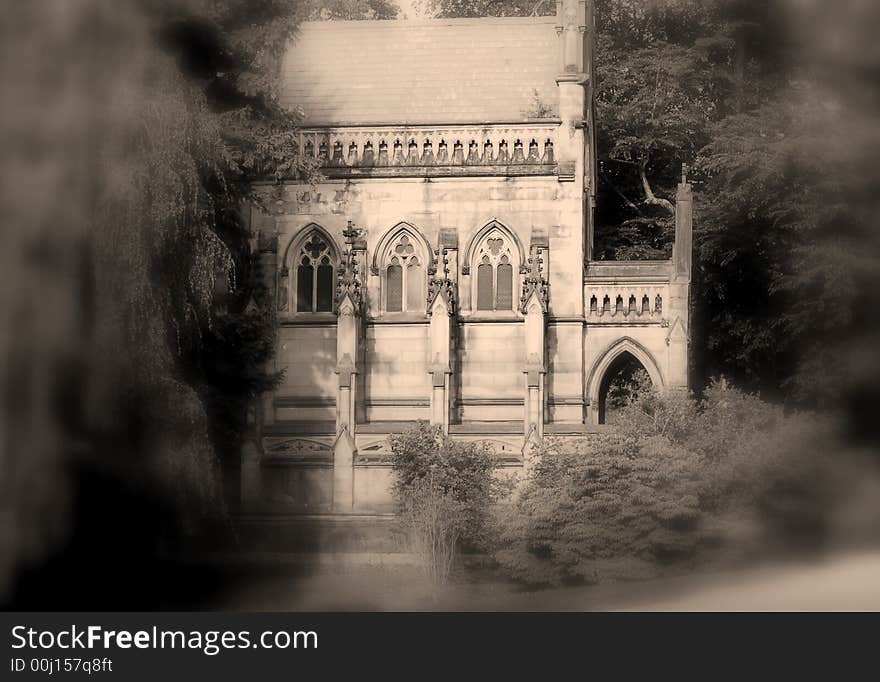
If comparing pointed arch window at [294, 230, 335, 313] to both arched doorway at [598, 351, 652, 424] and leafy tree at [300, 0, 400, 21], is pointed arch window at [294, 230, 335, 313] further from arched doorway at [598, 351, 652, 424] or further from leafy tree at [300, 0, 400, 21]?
leafy tree at [300, 0, 400, 21]

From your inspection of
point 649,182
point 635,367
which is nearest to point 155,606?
point 635,367

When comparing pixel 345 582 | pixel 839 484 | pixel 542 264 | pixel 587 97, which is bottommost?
pixel 345 582

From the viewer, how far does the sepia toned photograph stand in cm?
2233

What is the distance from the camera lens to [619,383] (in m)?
39.1

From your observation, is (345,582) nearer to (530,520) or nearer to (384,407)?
(530,520)

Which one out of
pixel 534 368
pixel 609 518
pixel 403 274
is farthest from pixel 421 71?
pixel 609 518

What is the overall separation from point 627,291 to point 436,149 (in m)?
5.49

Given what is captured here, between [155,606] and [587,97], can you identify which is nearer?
[155,606]

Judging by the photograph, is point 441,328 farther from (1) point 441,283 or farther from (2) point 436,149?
(2) point 436,149

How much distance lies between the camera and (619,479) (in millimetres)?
28578

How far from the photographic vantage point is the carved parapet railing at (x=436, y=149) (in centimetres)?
3809

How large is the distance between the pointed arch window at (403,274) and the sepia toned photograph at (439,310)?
0.06 meters
